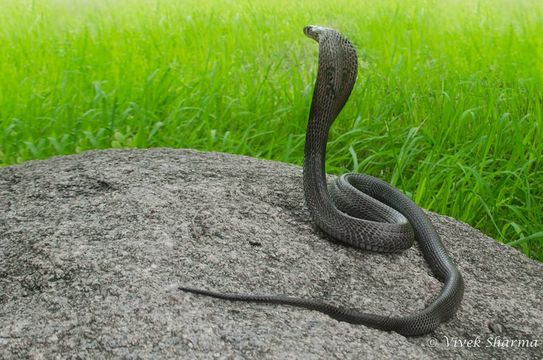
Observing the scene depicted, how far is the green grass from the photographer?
206 inches

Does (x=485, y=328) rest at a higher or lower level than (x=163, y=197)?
lower

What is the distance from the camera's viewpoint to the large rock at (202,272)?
2695 mm

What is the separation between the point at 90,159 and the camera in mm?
4371

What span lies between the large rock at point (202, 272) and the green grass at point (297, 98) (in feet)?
2.92

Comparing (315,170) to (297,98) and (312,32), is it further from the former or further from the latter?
(297,98)

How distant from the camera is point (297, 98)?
581 centimetres

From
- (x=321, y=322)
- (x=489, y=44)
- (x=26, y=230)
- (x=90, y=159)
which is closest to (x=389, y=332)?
(x=321, y=322)

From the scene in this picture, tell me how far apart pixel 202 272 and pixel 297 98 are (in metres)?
2.90

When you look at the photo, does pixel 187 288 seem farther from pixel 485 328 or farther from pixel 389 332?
pixel 485 328

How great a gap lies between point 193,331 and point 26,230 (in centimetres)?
109
